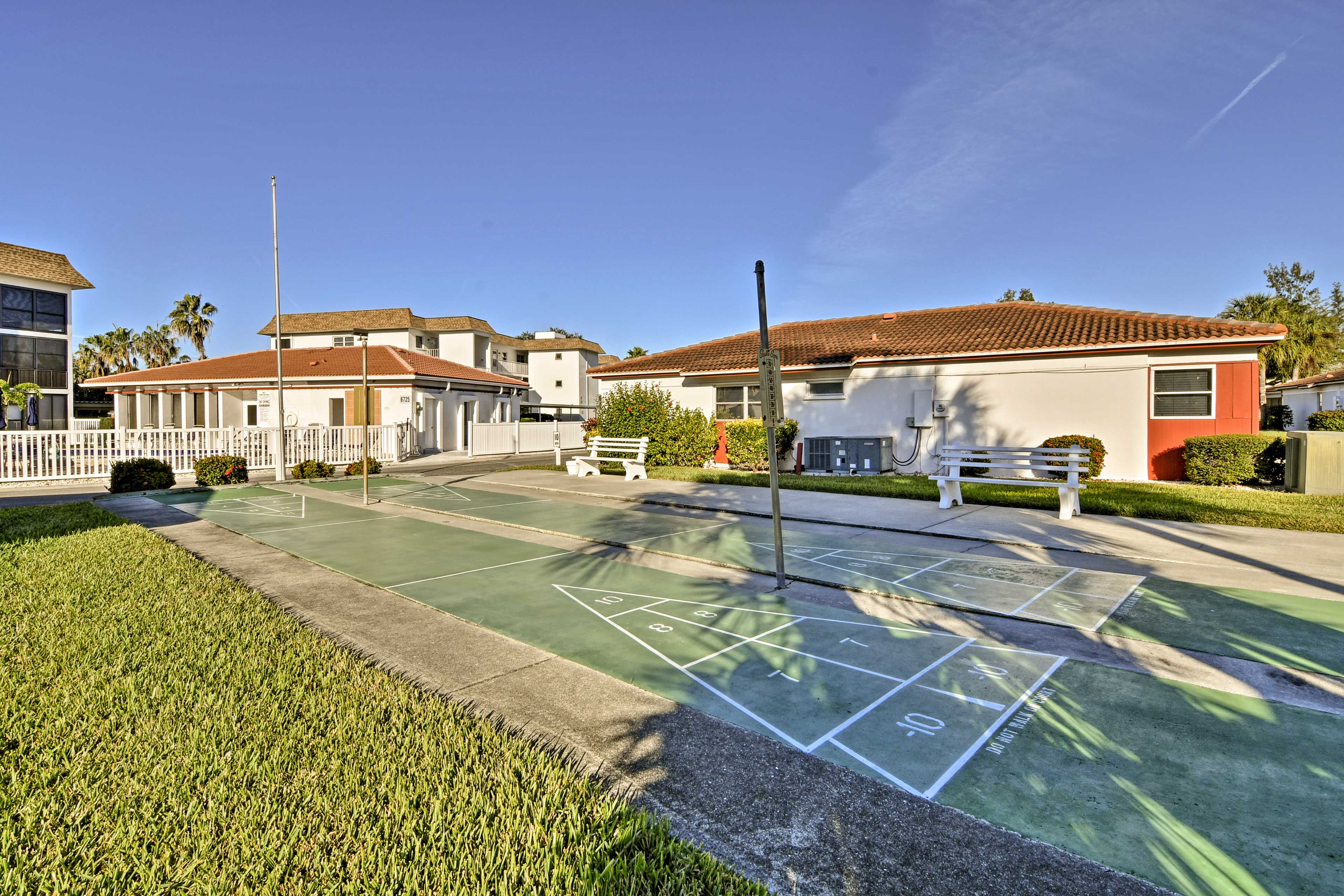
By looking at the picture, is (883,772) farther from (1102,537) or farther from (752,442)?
(752,442)

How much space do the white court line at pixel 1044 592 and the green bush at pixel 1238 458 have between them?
10286 mm

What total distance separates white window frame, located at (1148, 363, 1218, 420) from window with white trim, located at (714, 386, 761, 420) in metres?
10.5

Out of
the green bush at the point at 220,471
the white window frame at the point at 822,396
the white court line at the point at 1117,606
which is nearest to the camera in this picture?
the white court line at the point at 1117,606

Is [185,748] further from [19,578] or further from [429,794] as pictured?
[19,578]

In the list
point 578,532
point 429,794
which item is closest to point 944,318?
point 578,532

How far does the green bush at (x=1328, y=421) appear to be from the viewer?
21375mm

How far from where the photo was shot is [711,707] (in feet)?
13.4

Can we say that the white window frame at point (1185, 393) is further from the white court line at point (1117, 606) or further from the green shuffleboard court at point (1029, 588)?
the white court line at point (1117, 606)

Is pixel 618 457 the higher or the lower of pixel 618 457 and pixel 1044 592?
the higher

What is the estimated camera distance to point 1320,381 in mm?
32094

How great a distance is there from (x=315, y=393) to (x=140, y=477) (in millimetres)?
16203

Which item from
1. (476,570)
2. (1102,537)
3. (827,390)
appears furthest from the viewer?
(827,390)

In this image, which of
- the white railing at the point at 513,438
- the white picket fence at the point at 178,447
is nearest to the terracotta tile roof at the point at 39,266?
the white picket fence at the point at 178,447

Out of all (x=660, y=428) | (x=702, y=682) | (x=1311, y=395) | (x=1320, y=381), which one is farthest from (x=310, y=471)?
(x=1311, y=395)
